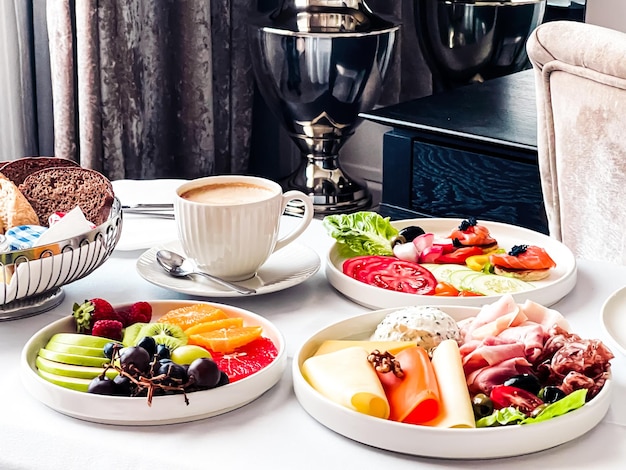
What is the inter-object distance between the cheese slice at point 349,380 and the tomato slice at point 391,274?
0.24 m

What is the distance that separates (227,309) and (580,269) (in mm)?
462

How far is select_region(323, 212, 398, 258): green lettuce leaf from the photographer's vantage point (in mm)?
1201

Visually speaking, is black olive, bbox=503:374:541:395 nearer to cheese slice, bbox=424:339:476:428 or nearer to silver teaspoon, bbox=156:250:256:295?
cheese slice, bbox=424:339:476:428

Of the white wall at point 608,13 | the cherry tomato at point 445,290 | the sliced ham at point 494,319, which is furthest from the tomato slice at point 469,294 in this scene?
the white wall at point 608,13

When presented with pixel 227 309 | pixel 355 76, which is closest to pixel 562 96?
pixel 227 309

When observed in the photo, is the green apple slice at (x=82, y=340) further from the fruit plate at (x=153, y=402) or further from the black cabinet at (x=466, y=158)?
the black cabinet at (x=466, y=158)

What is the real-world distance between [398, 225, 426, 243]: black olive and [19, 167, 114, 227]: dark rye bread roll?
0.37 metres

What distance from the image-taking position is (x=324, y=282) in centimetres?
114

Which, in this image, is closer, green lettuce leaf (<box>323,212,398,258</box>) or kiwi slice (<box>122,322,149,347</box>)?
kiwi slice (<box>122,322,149,347</box>)

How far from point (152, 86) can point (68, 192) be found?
210 centimetres

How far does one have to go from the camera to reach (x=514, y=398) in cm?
76

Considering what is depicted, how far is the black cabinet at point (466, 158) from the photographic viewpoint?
6.54 ft

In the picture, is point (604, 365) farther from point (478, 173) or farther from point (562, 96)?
point (478, 173)

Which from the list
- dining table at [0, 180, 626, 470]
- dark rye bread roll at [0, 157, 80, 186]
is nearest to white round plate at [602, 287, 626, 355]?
dining table at [0, 180, 626, 470]
